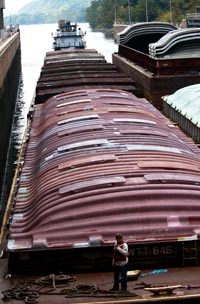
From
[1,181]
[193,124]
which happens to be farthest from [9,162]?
[193,124]

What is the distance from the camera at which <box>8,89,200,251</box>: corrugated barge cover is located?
984 cm

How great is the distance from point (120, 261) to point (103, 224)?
1122 mm

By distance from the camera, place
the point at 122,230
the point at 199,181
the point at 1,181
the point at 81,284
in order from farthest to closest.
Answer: the point at 1,181, the point at 199,181, the point at 122,230, the point at 81,284

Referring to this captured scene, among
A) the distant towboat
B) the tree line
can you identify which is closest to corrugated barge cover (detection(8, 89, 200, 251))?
the distant towboat

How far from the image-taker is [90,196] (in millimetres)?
10508

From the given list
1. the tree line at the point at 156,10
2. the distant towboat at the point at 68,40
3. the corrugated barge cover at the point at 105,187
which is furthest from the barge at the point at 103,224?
the tree line at the point at 156,10

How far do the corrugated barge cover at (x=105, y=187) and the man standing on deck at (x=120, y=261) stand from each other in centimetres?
70

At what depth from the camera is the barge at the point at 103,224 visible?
9.12 m

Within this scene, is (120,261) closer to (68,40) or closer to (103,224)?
(103,224)

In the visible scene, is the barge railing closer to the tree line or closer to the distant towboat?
the distant towboat

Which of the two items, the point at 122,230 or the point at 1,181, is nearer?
the point at 122,230

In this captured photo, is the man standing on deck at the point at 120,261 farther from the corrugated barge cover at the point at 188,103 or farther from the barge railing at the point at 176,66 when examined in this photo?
the barge railing at the point at 176,66

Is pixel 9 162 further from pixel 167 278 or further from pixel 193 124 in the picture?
pixel 167 278

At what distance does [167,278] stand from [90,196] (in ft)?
6.45
